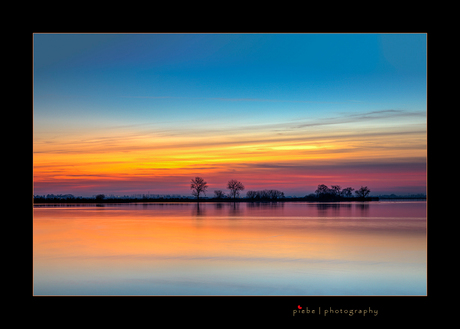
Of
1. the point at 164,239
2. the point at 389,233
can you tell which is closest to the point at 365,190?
the point at 389,233

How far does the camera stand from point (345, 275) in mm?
7898

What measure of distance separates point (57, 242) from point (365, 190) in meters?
41.7

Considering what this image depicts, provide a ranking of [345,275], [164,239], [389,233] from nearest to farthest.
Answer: [345,275] → [164,239] → [389,233]

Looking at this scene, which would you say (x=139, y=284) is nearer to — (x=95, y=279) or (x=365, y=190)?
(x=95, y=279)

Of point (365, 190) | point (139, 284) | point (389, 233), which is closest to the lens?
point (139, 284)

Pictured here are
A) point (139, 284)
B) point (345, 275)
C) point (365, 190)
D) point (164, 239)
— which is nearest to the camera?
point (139, 284)
